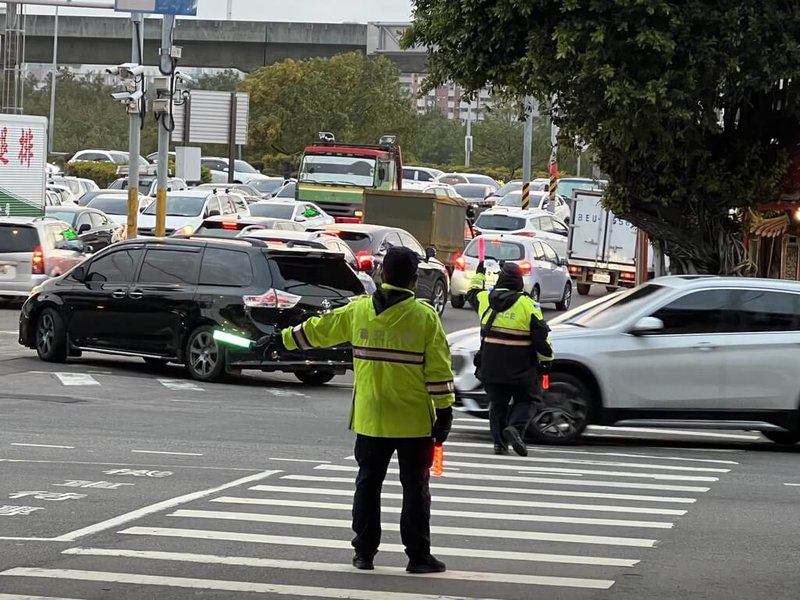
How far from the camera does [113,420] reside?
50.9 feet

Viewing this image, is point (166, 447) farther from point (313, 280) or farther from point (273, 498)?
point (313, 280)

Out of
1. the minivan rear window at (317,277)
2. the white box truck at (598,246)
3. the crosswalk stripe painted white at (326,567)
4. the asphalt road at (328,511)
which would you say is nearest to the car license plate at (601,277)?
the white box truck at (598,246)

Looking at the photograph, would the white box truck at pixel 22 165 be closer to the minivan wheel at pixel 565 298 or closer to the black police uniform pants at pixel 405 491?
the minivan wheel at pixel 565 298

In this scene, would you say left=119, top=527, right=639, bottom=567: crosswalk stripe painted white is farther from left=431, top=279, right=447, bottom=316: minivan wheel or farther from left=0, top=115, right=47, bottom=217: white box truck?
left=0, top=115, right=47, bottom=217: white box truck

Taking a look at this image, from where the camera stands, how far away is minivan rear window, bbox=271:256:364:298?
1956 centimetres

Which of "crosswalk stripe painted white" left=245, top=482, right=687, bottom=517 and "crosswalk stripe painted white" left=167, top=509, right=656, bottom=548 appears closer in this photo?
"crosswalk stripe painted white" left=167, top=509, right=656, bottom=548

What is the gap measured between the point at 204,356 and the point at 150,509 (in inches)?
366

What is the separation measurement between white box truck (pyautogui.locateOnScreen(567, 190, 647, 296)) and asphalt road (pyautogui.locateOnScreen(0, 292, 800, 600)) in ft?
70.4

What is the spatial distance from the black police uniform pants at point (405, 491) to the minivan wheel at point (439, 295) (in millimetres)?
21912

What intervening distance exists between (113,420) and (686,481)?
18.2ft

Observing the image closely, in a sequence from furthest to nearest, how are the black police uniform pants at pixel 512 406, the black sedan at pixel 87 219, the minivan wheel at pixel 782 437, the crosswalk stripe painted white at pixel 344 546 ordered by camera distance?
the black sedan at pixel 87 219 < the minivan wheel at pixel 782 437 < the black police uniform pants at pixel 512 406 < the crosswalk stripe painted white at pixel 344 546

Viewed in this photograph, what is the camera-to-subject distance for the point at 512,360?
14.0 meters

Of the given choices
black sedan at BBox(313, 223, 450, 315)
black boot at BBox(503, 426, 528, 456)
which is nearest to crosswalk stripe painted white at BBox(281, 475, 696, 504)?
black boot at BBox(503, 426, 528, 456)

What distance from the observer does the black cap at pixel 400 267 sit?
8516 millimetres
